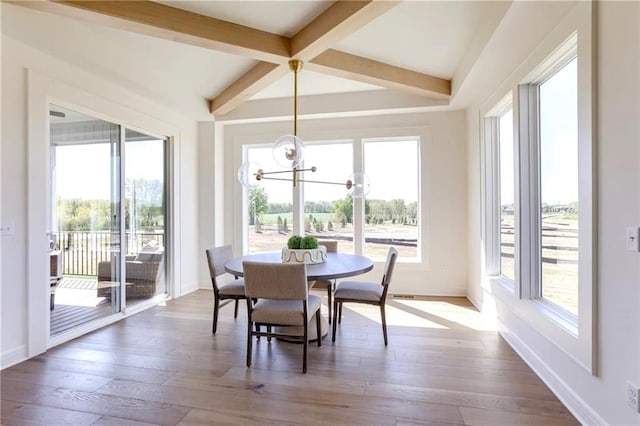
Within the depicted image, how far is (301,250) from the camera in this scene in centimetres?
295

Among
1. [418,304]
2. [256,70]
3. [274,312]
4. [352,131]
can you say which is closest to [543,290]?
[418,304]

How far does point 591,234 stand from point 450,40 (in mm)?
2140

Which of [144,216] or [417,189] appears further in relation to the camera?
[417,189]

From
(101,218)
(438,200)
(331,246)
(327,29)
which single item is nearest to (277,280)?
(331,246)

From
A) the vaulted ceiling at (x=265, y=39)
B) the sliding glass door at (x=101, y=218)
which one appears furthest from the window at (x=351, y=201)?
the sliding glass door at (x=101, y=218)

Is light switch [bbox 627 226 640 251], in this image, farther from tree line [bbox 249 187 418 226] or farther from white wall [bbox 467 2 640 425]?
tree line [bbox 249 187 418 226]

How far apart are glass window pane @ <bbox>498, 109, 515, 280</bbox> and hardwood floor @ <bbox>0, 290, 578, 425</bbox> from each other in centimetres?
70

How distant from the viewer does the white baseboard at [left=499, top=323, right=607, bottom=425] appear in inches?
71.9

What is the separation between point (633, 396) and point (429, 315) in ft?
7.19

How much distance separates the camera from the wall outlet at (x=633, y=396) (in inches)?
59.3

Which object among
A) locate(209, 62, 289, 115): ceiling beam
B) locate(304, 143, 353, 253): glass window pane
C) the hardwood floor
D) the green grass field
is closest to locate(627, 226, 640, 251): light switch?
the hardwood floor

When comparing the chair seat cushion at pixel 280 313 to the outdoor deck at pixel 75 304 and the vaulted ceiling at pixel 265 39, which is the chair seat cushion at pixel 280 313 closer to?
the outdoor deck at pixel 75 304

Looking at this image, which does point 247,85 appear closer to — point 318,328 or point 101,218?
point 101,218

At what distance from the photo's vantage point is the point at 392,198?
4770 millimetres
